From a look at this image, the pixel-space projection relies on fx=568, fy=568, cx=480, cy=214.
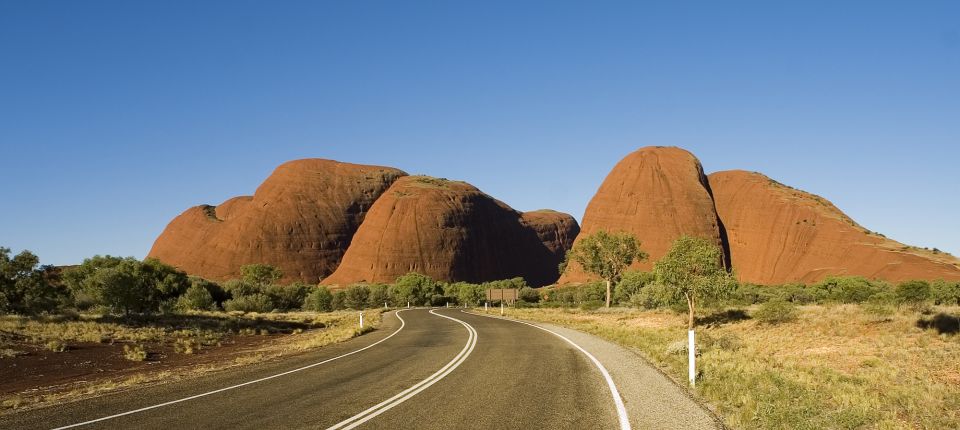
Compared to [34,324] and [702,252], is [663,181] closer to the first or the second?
[702,252]

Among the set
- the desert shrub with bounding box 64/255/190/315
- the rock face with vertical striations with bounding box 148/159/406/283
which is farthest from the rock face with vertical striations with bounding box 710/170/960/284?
the desert shrub with bounding box 64/255/190/315

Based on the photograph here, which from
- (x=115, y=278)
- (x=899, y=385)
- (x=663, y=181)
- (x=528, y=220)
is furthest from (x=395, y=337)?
(x=528, y=220)

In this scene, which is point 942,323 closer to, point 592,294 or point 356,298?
point 592,294

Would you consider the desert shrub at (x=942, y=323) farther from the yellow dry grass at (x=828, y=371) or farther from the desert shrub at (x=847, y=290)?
the desert shrub at (x=847, y=290)

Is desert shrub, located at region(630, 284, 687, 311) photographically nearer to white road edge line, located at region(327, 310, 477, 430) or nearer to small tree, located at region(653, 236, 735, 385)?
small tree, located at region(653, 236, 735, 385)

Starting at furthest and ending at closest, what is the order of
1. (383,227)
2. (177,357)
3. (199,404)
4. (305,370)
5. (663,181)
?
(383,227) → (663,181) → (177,357) → (305,370) → (199,404)

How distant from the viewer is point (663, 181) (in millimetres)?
114188

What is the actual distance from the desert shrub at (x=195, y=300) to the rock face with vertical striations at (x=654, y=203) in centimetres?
6231

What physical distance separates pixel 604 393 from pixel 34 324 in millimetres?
31176

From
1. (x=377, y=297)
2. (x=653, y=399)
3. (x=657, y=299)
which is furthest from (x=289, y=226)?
(x=653, y=399)

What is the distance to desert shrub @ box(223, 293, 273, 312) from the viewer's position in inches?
2509

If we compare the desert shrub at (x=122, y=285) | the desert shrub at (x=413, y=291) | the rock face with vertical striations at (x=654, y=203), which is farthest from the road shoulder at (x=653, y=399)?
the rock face with vertical striations at (x=654, y=203)

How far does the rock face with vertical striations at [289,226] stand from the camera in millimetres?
124312

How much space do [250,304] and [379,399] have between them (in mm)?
61969
